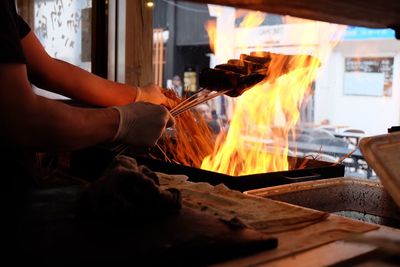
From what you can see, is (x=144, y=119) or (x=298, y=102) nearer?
(x=144, y=119)

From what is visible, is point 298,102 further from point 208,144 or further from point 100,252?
point 100,252

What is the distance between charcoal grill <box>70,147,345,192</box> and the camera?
150 cm

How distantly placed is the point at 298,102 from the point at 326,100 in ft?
11.7

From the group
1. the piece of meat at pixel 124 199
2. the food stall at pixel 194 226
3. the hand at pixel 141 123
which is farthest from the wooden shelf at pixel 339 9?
the piece of meat at pixel 124 199

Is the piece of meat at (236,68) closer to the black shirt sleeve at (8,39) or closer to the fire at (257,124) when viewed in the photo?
the fire at (257,124)

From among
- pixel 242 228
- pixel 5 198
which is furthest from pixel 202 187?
pixel 5 198

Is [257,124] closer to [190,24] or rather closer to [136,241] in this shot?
[136,241]

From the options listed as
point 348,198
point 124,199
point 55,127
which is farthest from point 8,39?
point 348,198

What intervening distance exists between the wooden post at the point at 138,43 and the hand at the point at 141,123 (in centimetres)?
130

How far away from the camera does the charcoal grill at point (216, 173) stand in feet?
4.91

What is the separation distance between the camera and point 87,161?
210 centimetres

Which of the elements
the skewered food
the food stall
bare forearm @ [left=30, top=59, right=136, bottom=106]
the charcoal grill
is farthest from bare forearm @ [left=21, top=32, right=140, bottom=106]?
the food stall

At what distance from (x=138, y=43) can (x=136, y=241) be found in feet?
6.84

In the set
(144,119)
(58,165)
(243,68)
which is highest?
(243,68)
